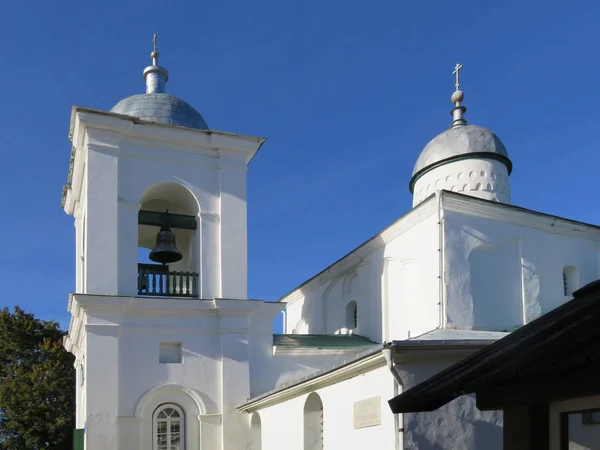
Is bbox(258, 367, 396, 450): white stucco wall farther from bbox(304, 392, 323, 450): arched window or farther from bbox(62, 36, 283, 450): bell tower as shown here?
bbox(62, 36, 283, 450): bell tower

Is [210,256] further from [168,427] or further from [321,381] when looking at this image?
[321,381]

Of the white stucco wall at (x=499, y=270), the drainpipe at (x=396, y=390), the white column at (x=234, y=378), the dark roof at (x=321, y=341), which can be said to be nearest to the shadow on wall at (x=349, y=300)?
the dark roof at (x=321, y=341)

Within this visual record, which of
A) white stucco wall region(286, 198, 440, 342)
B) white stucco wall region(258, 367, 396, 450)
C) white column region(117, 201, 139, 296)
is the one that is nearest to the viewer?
white stucco wall region(258, 367, 396, 450)

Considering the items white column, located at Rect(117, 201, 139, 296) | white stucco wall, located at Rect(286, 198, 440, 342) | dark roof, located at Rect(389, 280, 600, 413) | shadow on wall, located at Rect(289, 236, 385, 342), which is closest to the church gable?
white stucco wall, located at Rect(286, 198, 440, 342)

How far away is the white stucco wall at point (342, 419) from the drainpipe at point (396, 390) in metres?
0.06

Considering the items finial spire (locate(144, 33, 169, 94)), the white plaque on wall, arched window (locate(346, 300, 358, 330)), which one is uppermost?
finial spire (locate(144, 33, 169, 94))

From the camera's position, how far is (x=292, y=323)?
20.8m

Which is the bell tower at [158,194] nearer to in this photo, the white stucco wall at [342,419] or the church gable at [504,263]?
the white stucco wall at [342,419]

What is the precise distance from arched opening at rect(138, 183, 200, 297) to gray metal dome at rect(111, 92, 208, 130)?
60.8 inches

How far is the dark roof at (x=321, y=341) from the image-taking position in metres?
14.8

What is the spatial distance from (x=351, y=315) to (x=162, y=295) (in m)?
5.33

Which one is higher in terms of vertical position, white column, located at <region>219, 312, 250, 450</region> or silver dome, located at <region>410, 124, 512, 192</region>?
silver dome, located at <region>410, 124, 512, 192</region>

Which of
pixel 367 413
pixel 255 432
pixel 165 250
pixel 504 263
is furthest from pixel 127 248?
pixel 504 263

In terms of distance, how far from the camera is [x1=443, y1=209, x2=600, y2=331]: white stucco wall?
1391 centimetres
